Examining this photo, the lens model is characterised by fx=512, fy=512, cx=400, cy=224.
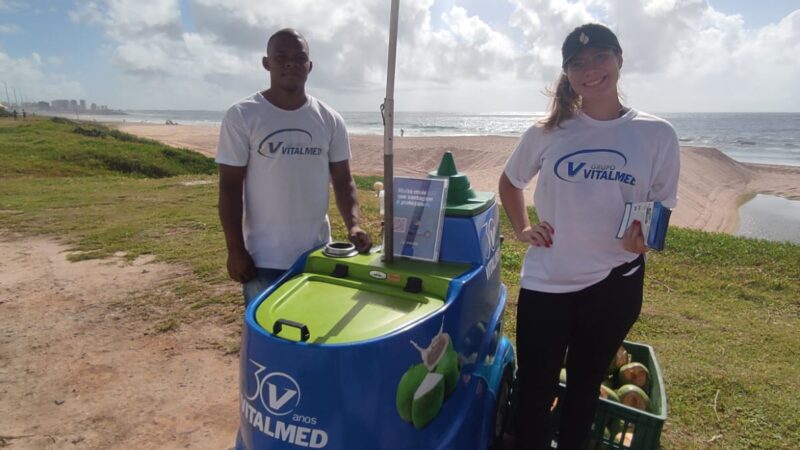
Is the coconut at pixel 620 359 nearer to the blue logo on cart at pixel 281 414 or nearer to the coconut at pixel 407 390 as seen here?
the coconut at pixel 407 390

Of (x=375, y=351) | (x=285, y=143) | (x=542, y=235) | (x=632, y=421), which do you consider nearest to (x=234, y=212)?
(x=285, y=143)

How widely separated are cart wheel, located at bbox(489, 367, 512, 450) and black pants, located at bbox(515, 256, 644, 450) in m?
0.15

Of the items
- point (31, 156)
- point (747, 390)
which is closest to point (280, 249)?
point (747, 390)

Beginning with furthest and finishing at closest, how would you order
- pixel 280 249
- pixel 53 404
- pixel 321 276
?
pixel 53 404, pixel 280 249, pixel 321 276

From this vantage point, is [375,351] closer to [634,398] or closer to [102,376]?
[634,398]

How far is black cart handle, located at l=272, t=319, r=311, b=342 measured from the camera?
5.23 ft

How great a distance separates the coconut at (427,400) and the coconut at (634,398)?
1170 millimetres

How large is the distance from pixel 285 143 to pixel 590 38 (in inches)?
51.0

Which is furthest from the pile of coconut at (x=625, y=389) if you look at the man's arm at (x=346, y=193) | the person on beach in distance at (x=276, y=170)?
the person on beach in distance at (x=276, y=170)

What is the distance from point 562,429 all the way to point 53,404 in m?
2.99

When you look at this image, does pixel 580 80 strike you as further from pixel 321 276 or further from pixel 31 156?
pixel 31 156

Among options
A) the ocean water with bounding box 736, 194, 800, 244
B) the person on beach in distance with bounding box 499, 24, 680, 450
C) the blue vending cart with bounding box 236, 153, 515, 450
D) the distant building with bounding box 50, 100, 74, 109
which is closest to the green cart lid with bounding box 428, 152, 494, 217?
the blue vending cart with bounding box 236, 153, 515, 450

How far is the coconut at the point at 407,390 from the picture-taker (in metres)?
1.63

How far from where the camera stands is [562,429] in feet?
7.32
